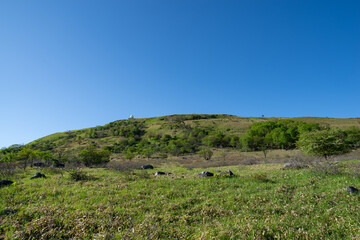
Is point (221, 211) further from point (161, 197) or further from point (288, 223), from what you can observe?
point (161, 197)

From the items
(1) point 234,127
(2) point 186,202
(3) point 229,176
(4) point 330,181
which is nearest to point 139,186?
(2) point 186,202

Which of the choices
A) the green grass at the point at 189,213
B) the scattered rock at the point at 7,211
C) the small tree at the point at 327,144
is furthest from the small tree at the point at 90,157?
the small tree at the point at 327,144

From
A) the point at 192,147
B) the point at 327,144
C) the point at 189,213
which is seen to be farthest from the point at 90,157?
the point at 192,147

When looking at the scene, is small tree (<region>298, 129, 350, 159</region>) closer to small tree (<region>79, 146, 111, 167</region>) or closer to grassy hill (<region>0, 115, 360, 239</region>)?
grassy hill (<region>0, 115, 360, 239</region>)

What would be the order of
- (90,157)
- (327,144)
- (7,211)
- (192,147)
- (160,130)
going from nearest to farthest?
(7,211) → (327,144) → (90,157) → (192,147) → (160,130)

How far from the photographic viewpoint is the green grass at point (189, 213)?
4852mm

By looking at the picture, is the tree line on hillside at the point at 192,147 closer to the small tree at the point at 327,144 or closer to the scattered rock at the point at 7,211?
the small tree at the point at 327,144

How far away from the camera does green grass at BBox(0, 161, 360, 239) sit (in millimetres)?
4852

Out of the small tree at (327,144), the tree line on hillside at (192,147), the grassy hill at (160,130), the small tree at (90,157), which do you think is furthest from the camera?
the grassy hill at (160,130)

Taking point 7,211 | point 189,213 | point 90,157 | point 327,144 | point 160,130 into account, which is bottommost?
point 189,213

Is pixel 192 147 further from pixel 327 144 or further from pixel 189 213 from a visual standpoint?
pixel 189 213

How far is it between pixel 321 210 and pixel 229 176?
7.38 metres

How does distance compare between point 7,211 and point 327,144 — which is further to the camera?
point 327,144

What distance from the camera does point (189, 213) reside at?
6.80 meters
